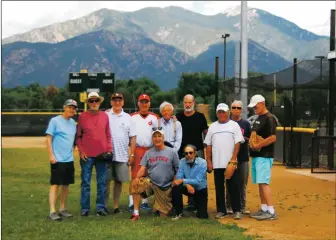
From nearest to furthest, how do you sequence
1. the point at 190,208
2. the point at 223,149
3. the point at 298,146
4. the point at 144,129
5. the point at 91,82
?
the point at 223,149
the point at 144,129
the point at 190,208
the point at 298,146
the point at 91,82

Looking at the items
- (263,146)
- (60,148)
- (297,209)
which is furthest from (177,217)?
(297,209)

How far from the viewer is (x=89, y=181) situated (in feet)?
28.1

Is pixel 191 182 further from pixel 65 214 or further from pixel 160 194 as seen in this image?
pixel 65 214

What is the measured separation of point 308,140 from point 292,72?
1924mm

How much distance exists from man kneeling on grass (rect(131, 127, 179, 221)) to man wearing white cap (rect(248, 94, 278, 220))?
1143 mm

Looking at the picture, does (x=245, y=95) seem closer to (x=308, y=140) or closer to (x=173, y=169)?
(x=308, y=140)

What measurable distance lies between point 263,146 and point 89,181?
2510 millimetres

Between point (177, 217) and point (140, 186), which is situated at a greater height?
point (140, 186)

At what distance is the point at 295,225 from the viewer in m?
8.16

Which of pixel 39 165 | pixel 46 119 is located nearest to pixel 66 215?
pixel 39 165

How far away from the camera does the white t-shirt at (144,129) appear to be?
8.74 meters

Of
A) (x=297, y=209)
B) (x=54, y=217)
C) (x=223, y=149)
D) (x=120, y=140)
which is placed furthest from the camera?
(x=297, y=209)

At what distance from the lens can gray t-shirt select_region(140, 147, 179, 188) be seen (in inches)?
334

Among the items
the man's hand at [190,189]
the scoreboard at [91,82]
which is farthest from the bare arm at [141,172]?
the scoreboard at [91,82]
